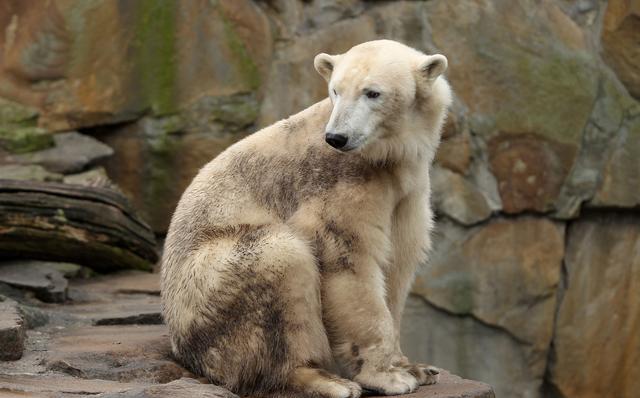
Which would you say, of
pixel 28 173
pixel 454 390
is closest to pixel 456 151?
pixel 28 173

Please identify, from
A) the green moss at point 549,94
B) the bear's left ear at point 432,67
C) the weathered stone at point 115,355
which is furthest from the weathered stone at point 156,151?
the bear's left ear at point 432,67

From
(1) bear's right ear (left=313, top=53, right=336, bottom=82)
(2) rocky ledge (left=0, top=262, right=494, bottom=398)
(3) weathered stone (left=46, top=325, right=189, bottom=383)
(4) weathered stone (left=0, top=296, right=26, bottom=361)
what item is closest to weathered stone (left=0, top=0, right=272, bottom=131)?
(2) rocky ledge (left=0, top=262, right=494, bottom=398)

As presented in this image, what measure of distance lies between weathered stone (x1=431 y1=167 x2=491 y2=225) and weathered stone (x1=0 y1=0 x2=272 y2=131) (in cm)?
150

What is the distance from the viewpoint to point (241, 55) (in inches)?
287

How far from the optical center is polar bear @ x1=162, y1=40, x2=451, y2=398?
12.8 feet

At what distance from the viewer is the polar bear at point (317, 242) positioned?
3893 millimetres

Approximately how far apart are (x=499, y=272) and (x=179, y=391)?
166 inches

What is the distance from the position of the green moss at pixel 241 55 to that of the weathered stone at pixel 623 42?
2475 mm

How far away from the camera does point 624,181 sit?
7234 millimetres

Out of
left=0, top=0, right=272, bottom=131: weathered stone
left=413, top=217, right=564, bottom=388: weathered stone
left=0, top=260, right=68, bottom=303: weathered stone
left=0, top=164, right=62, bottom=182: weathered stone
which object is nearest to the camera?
left=0, top=260, right=68, bottom=303: weathered stone

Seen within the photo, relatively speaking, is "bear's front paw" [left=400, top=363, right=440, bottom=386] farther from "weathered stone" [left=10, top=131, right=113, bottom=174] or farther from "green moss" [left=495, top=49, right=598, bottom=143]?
"weathered stone" [left=10, top=131, right=113, bottom=174]

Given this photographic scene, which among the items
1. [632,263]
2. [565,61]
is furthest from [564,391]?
[565,61]

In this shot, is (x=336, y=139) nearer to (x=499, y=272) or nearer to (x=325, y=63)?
(x=325, y=63)

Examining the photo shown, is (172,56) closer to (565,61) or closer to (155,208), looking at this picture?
(155,208)
